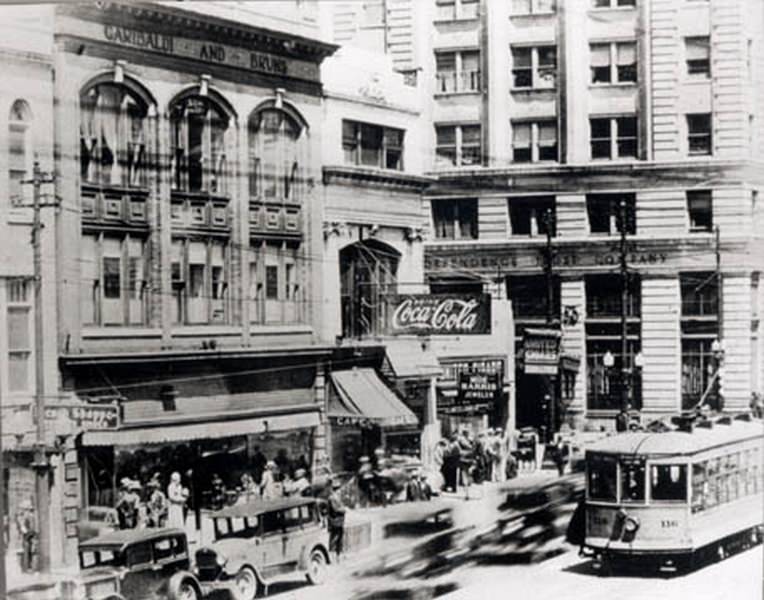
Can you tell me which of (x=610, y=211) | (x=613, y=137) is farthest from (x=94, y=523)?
(x=613, y=137)

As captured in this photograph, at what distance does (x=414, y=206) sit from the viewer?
330 cm

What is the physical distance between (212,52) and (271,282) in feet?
2.02

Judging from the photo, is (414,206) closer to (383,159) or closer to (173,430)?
(383,159)

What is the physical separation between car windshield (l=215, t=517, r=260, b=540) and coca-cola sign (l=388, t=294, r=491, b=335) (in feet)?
2.10

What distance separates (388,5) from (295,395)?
1.15 metres

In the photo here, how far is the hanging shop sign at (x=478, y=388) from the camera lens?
3293 mm

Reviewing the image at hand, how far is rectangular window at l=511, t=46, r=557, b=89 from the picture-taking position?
3301 mm

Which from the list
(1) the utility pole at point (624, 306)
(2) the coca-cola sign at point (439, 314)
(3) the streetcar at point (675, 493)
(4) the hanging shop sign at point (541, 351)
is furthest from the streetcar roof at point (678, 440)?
(2) the coca-cola sign at point (439, 314)

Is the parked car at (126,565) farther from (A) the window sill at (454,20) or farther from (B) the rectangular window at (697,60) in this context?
(B) the rectangular window at (697,60)

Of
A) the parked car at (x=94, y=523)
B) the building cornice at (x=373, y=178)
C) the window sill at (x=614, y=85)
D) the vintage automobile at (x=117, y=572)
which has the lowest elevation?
the vintage automobile at (x=117, y=572)

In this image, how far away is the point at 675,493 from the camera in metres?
3.52

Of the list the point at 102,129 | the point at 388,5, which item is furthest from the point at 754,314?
the point at 102,129

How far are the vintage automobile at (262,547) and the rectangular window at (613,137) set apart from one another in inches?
49.8

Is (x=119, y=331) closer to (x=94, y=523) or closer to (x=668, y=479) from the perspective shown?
(x=94, y=523)
